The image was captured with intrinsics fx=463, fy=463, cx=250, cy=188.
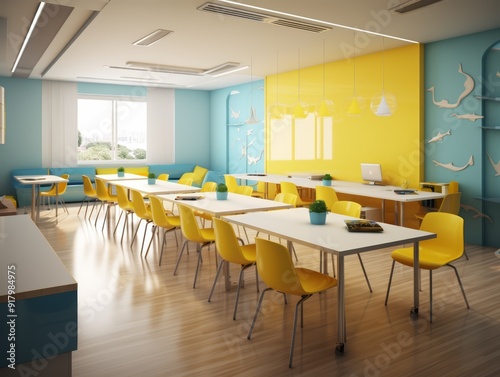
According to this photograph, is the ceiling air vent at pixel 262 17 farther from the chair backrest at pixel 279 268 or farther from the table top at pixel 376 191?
the chair backrest at pixel 279 268

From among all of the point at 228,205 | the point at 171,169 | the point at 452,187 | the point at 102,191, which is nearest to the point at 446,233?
the point at 228,205

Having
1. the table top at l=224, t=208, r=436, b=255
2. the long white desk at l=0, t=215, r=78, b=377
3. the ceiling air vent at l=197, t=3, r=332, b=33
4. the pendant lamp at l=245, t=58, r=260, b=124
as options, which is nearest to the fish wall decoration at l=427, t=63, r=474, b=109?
the ceiling air vent at l=197, t=3, r=332, b=33

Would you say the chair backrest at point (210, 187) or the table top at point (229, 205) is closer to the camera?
the table top at point (229, 205)

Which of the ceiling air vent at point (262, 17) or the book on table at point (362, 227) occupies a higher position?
the ceiling air vent at point (262, 17)

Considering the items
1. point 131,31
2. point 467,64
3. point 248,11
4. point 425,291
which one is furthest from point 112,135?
point 425,291

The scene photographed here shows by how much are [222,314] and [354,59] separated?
566 centimetres

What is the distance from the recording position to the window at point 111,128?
11.8 m

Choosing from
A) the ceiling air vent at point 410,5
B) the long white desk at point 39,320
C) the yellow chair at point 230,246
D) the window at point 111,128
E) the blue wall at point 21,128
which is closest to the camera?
the long white desk at point 39,320

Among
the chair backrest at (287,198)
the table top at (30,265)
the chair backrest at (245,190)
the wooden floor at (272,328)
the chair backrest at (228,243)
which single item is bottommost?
the wooden floor at (272,328)

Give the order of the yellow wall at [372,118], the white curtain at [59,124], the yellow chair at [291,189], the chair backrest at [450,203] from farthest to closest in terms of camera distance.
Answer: the white curtain at [59,124], the yellow chair at [291,189], the yellow wall at [372,118], the chair backrest at [450,203]

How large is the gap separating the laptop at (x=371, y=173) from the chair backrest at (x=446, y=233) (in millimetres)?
3122

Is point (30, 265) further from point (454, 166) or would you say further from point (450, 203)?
point (454, 166)

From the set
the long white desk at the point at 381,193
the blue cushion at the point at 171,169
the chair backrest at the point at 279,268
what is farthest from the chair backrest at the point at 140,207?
the blue cushion at the point at 171,169

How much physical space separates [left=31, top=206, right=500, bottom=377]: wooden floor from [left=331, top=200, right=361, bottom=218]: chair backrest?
0.69 m
